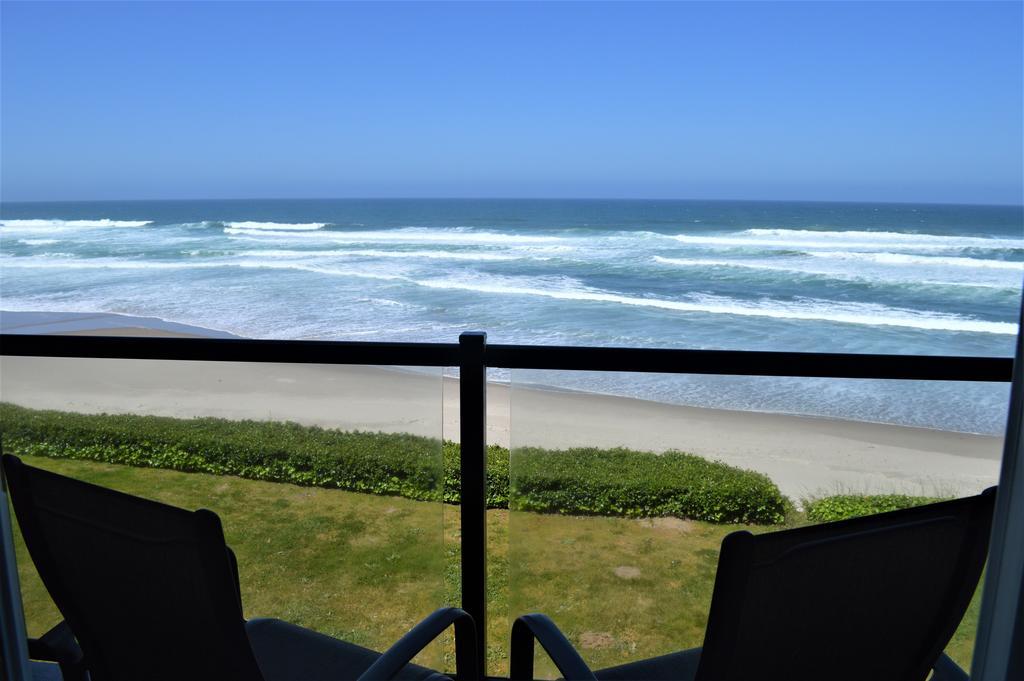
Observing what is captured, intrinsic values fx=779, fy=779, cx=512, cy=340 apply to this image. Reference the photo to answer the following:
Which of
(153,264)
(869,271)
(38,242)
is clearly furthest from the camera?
(38,242)

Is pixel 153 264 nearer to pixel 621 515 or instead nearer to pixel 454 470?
pixel 454 470

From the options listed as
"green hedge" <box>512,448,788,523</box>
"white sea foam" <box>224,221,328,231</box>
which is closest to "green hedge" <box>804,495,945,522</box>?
"green hedge" <box>512,448,788,523</box>

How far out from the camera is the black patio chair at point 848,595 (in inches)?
37.8

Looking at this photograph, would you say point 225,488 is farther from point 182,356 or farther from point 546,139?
point 546,139

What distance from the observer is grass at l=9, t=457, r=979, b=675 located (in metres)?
1.78

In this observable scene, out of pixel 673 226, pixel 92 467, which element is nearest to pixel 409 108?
pixel 673 226

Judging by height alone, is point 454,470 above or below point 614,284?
above

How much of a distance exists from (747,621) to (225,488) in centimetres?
224

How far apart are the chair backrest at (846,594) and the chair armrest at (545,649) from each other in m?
0.25

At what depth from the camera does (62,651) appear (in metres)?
1.29

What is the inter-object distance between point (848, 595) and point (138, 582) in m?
0.97

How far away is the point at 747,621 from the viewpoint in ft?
3.24

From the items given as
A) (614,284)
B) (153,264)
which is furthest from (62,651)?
(153,264)

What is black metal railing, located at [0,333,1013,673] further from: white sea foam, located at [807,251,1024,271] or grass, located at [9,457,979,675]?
white sea foam, located at [807,251,1024,271]
